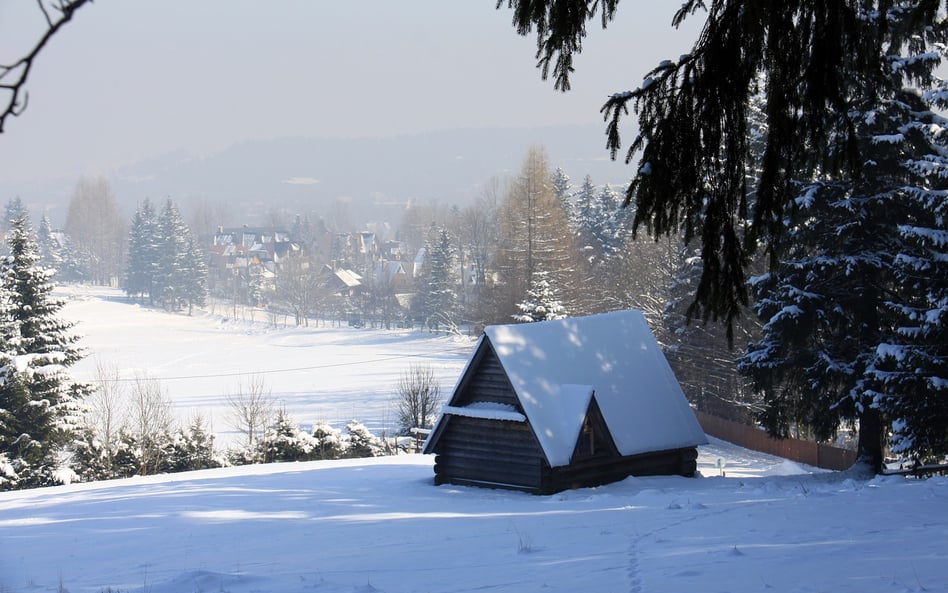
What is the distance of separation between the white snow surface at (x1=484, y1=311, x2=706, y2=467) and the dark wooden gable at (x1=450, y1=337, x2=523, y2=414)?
383 mm

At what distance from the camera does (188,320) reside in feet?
367

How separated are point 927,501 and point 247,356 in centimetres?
7758

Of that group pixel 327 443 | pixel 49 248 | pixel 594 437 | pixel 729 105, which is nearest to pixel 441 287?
pixel 49 248

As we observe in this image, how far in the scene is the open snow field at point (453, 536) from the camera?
8812 millimetres

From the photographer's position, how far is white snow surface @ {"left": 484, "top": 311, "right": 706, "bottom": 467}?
2191 centimetres

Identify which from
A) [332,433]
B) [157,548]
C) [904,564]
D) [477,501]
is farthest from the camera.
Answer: [332,433]

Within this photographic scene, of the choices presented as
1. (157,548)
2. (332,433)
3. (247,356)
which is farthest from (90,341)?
(157,548)

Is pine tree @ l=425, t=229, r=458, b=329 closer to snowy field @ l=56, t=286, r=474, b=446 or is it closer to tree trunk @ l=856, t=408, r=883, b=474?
snowy field @ l=56, t=286, r=474, b=446

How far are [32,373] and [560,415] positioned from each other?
63.0 ft

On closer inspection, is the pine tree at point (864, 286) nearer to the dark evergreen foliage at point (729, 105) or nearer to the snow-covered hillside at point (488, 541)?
the snow-covered hillside at point (488, 541)

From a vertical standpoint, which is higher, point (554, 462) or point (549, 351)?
point (549, 351)

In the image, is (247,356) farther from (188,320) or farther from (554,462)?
(554,462)

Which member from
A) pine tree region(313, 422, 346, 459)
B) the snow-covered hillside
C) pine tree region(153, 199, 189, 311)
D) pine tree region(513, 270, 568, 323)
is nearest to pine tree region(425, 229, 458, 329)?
pine tree region(153, 199, 189, 311)

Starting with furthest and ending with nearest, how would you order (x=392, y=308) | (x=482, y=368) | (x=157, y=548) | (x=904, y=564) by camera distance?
1. (x=392, y=308)
2. (x=482, y=368)
3. (x=157, y=548)
4. (x=904, y=564)
